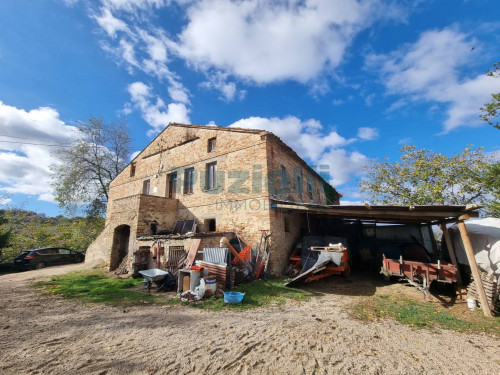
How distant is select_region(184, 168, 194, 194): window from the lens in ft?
43.4

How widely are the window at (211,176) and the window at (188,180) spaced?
1291mm

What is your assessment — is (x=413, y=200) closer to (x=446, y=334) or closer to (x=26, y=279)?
(x=446, y=334)

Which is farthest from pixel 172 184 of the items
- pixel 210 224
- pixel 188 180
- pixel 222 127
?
pixel 222 127

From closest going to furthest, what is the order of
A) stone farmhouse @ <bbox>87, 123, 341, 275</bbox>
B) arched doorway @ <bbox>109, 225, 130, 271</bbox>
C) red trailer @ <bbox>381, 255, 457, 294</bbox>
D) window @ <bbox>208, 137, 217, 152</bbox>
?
1. red trailer @ <bbox>381, 255, 457, 294</bbox>
2. stone farmhouse @ <bbox>87, 123, 341, 275</bbox>
3. arched doorway @ <bbox>109, 225, 130, 271</bbox>
4. window @ <bbox>208, 137, 217, 152</bbox>

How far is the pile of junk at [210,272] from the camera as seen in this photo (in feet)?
21.7

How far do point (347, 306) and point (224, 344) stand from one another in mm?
3902

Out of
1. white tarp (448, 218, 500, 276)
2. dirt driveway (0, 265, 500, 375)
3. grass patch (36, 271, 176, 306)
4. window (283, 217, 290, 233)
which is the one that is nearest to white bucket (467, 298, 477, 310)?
white tarp (448, 218, 500, 276)

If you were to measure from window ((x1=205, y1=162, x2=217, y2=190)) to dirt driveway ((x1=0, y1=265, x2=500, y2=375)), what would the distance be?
24.2ft

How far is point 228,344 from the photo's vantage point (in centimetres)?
374

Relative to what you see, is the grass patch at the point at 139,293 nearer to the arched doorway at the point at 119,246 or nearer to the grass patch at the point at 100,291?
the grass patch at the point at 100,291

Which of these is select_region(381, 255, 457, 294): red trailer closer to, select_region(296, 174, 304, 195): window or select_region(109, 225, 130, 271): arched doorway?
select_region(296, 174, 304, 195): window

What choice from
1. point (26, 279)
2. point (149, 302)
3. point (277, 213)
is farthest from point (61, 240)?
point (277, 213)

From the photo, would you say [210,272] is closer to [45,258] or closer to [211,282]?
[211,282]

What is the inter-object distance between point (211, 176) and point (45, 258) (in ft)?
39.1
